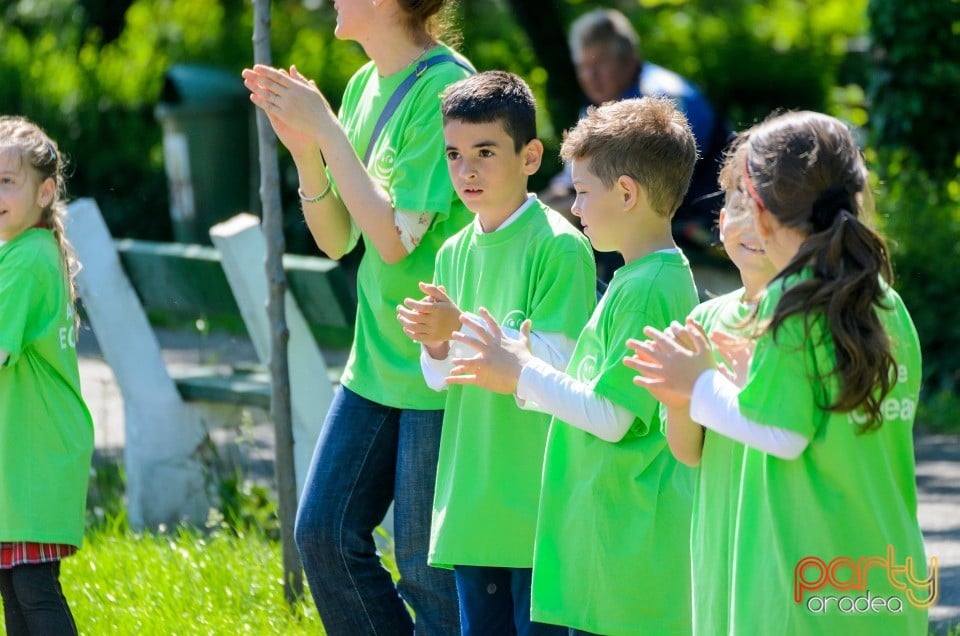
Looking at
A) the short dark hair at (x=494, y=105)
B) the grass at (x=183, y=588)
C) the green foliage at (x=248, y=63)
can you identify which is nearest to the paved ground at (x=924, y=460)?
the grass at (x=183, y=588)

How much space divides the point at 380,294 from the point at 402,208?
0.24 meters

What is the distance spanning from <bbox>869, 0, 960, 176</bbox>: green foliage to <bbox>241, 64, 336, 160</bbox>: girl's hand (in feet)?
20.9

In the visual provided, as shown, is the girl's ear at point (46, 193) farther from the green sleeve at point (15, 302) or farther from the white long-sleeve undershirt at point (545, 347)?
the white long-sleeve undershirt at point (545, 347)

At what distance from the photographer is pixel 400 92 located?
3.66 metres

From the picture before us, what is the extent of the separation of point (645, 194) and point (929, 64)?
22.2ft

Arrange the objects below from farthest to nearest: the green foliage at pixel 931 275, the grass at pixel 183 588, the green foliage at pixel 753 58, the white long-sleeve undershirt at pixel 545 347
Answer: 1. the green foliage at pixel 753 58
2. the green foliage at pixel 931 275
3. the grass at pixel 183 588
4. the white long-sleeve undershirt at pixel 545 347

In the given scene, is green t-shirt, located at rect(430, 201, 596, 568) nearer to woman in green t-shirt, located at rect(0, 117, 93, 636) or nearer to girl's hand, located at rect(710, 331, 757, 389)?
girl's hand, located at rect(710, 331, 757, 389)

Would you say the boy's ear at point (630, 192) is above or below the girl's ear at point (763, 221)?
above

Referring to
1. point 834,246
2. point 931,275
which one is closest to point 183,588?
point 834,246

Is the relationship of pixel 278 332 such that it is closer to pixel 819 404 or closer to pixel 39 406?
pixel 39 406

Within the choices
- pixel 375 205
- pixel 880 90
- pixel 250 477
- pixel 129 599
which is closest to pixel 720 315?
pixel 375 205

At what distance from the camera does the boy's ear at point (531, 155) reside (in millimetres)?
3361

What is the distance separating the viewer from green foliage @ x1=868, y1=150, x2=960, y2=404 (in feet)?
26.4

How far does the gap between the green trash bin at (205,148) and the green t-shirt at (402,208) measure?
881 centimetres
